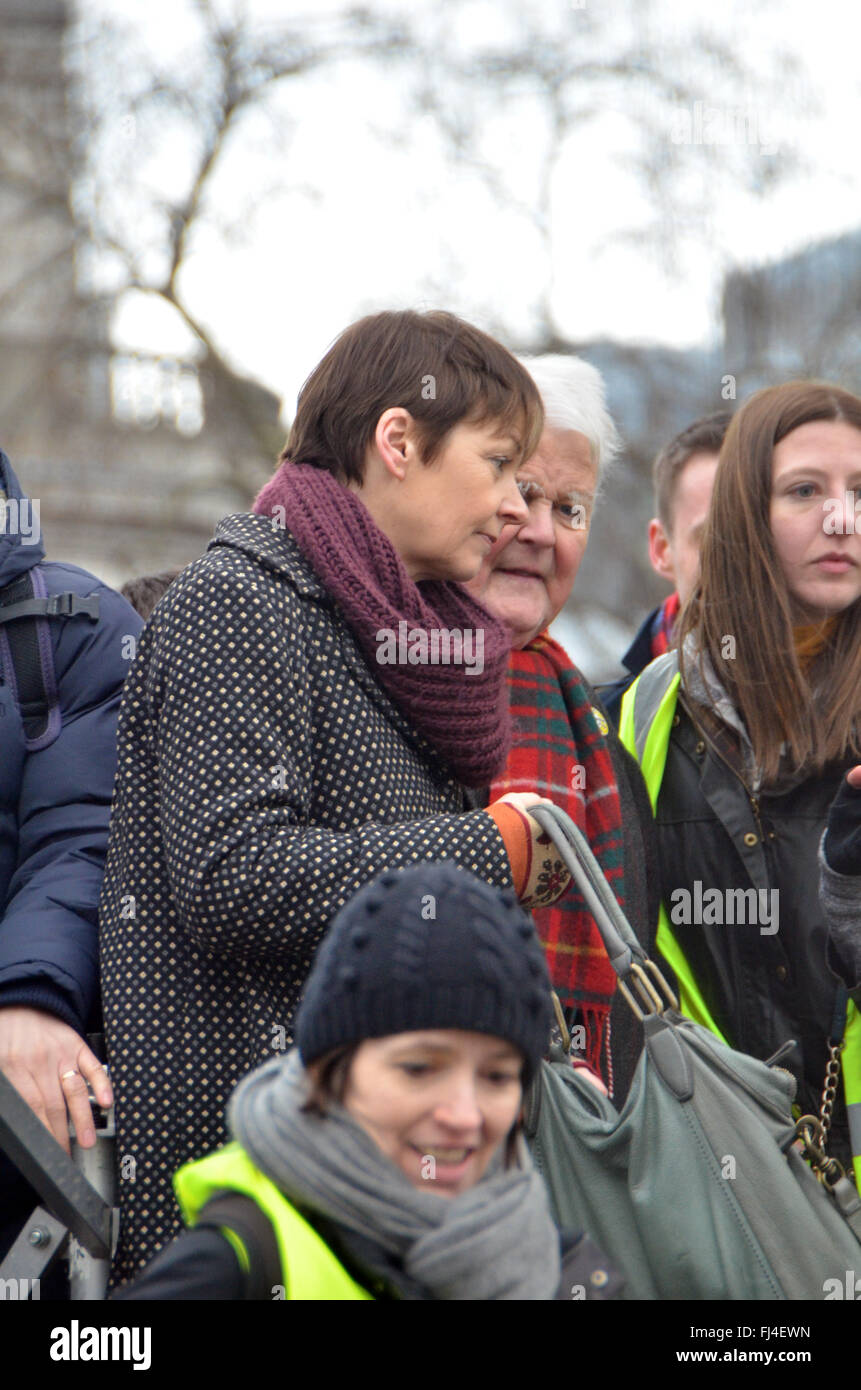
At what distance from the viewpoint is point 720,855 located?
309cm

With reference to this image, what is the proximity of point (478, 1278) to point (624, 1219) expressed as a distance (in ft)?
1.67

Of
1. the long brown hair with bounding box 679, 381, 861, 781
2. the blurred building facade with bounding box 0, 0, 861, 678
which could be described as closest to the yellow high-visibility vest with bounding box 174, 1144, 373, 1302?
the long brown hair with bounding box 679, 381, 861, 781

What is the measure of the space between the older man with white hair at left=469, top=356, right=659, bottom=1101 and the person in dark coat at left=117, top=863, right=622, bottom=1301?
1075 millimetres

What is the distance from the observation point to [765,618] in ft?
10.5

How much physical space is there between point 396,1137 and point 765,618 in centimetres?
169

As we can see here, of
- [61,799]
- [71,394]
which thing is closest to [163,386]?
[71,394]

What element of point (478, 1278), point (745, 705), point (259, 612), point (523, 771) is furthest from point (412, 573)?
point (478, 1278)

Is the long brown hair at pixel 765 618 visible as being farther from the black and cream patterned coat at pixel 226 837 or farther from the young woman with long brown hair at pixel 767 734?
the black and cream patterned coat at pixel 226 837

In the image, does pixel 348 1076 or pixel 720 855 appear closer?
pixel 348 1076

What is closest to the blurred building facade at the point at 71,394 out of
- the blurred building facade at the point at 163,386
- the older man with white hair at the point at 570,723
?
the blurred building facade at the point at 163,386

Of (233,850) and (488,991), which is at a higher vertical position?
(233,850)

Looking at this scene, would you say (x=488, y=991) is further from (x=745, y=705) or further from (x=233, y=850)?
(x=745, y=705)

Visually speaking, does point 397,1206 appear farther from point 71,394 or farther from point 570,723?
point 71,394
